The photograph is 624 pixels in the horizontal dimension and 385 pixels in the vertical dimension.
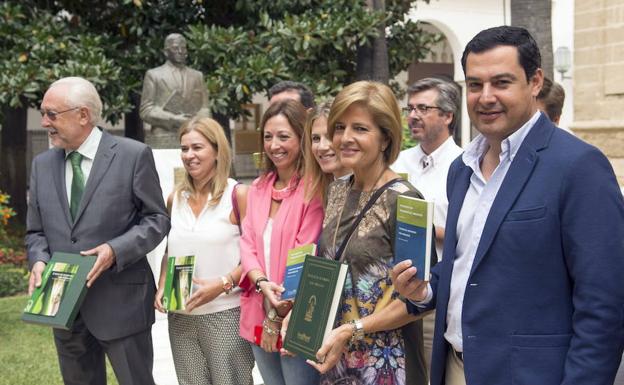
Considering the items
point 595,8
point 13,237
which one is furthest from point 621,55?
point 13,237

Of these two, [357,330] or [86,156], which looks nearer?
[357,330]

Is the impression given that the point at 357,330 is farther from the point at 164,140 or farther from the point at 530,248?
the point at 164,140

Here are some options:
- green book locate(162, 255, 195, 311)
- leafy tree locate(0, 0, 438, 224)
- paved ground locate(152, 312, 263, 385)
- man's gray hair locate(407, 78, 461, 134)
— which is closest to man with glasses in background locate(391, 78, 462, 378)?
man's gray hair locate(407, 78, 461, 134)

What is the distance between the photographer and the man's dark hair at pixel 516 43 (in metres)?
2.26

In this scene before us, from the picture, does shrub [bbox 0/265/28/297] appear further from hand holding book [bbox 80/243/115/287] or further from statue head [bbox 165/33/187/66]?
hand holding book [bbox 80/243/115/287]

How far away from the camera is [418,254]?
7.46 feet

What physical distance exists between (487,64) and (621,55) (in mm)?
8432

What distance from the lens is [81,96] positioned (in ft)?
12.5

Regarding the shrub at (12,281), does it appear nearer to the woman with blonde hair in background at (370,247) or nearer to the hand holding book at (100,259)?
the hand holding book at (100,259)

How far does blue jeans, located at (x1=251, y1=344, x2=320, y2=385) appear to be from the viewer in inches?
130

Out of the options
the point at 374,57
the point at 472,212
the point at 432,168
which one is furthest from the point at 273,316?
the point at 374,57

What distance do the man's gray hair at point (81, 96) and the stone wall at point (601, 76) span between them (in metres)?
7.43

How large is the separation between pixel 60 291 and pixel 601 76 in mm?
8427

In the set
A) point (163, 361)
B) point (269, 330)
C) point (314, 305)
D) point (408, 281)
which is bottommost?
point (163, 361)
